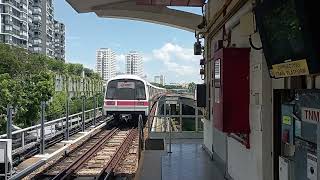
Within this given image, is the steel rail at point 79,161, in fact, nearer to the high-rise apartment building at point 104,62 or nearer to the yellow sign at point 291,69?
the yellow sign at point 291,69

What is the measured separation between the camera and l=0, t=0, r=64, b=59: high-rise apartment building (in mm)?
109750

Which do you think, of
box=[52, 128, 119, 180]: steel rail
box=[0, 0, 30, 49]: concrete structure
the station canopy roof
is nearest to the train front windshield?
box=[52, 128, 119, 180]: steel rail

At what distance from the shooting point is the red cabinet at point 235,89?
18.3ft

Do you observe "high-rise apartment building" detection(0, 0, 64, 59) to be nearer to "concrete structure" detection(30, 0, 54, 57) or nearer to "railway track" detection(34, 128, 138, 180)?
"concrete structure" detection(30, 0, 54, 57)

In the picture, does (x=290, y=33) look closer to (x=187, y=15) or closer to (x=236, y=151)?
(x=236, y=151)

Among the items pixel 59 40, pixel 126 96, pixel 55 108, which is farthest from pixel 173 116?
pixel 59 40

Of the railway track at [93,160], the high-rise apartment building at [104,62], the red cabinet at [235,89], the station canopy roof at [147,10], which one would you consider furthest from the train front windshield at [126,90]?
the high-rise apartment building at [104,62]

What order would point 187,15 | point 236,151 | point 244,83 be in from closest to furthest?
1. point 244,83
2. point 236,151
3. point 187,15

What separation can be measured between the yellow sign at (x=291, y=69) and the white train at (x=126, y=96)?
2216cm

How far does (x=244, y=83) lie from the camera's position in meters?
5.62

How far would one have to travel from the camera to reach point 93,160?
51.4ft

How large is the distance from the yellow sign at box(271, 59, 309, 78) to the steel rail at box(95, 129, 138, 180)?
8543 millimetres

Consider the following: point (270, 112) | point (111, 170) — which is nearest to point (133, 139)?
point (111, 170)

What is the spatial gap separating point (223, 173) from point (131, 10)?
6.59m
